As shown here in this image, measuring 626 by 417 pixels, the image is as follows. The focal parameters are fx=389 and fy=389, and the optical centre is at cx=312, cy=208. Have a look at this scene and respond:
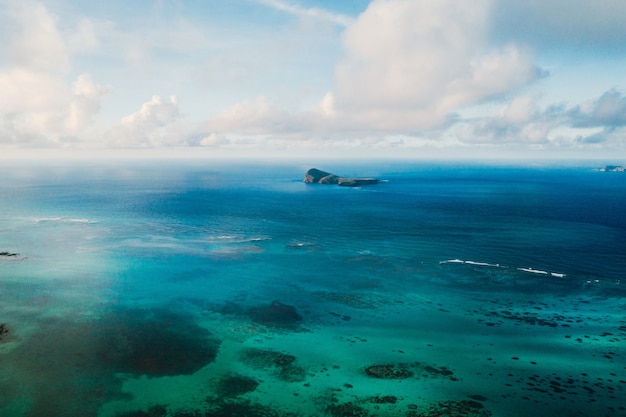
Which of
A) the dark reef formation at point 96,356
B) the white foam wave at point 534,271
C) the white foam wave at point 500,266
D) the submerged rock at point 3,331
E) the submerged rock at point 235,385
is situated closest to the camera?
the dark reef formation at point 96,356

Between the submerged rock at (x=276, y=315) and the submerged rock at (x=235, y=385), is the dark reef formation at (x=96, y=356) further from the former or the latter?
the submerged rock at (x=276, y=315)

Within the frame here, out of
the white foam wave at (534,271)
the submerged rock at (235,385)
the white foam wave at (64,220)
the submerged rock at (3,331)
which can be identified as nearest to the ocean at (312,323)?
the submerged rock at (235,385)

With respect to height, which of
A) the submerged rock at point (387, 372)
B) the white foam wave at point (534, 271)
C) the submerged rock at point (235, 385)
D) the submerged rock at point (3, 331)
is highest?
the white foam wave at point (534, 271)

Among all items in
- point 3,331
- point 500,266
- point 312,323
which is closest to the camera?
point 3,331

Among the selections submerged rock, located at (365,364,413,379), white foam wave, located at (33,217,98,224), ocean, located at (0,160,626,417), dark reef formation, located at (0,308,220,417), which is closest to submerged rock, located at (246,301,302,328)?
ocean, located at (0,160,626,417)

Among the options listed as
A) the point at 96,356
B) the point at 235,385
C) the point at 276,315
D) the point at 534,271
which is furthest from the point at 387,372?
the point at 534,271

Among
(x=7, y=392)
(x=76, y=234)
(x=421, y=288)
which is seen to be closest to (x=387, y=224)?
(x=421, y=288)

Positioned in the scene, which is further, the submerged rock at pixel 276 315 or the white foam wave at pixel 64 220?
the white foam wave at pixel 64 220

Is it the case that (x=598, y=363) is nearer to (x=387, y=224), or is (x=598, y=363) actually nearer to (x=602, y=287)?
(x=602, y=287)

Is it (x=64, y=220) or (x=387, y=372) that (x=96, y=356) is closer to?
(x=387, y=372)

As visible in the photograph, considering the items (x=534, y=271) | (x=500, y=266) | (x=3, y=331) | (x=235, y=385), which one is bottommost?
(x=235, y=385)
